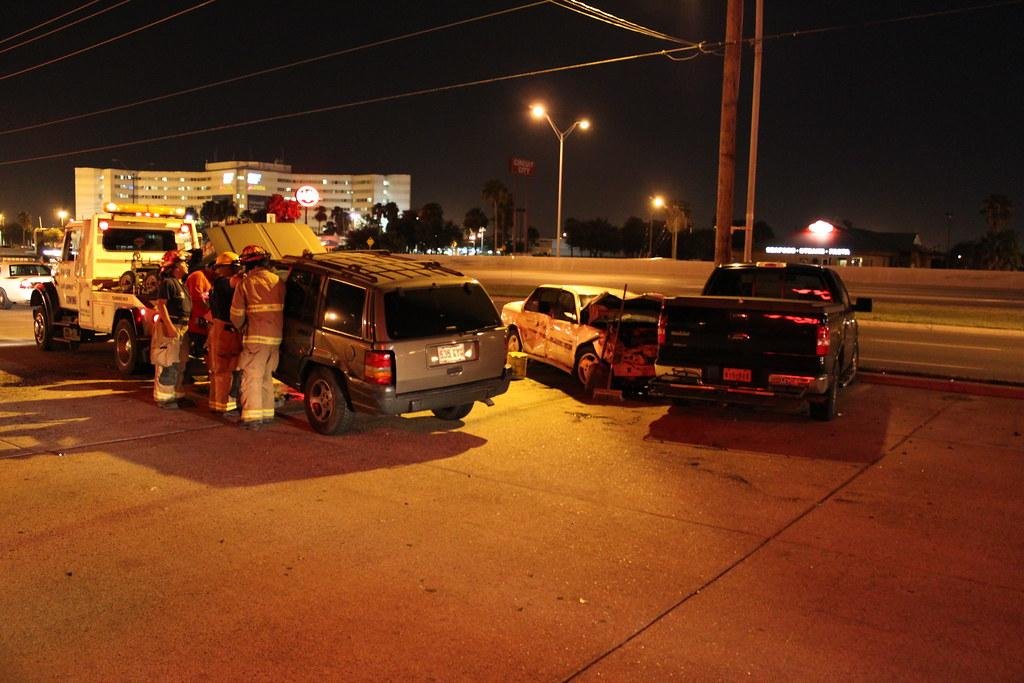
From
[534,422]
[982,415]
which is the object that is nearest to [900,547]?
[534,422]

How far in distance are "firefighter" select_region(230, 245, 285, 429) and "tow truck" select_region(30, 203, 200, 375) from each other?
325 cm

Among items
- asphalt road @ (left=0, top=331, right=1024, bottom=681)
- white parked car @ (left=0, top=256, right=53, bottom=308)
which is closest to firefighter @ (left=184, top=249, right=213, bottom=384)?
asphalt road @ (left=0, top=331, right=1024, bottom=681)

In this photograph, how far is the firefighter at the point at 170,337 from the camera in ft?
35.6

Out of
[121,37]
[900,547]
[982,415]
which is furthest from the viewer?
[121,37]

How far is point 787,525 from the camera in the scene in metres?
6.95

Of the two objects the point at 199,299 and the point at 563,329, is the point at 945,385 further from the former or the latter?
the point at 199,299

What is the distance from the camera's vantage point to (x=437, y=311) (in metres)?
9.52

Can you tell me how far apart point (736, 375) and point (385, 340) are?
395 cm

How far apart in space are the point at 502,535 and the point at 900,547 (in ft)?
9.16

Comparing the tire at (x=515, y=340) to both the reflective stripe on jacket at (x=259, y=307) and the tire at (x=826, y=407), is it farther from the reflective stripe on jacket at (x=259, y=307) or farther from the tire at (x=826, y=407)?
the reflective stripe on jacket at (x=259, y=307)

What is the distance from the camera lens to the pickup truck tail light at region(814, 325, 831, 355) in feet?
32.5

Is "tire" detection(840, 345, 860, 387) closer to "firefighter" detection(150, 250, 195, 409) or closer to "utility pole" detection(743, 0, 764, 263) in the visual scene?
"utility pole" detection(743, 0, 764, 263)

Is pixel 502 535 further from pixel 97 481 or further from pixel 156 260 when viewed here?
pixel 156 260

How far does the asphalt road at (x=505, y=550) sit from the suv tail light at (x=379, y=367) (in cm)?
73
